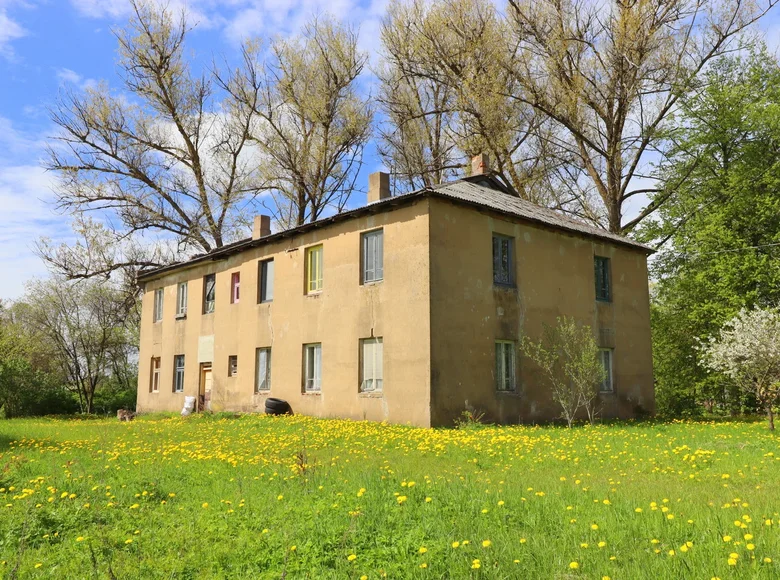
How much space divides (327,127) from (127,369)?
23.1m

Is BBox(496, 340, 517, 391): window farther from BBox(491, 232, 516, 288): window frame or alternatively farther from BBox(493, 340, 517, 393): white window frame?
BBox(491, 232, 516, 288): window frame

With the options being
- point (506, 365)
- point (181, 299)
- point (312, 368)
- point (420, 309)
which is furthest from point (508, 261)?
point (181, 299)

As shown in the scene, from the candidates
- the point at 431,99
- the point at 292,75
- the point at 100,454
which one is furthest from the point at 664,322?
the point at 100,454

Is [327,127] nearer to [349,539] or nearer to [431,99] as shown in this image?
[431,99]

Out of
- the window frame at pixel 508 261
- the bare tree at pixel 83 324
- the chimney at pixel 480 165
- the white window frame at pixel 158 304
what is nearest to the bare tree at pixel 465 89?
the chimney at pixel 480 165

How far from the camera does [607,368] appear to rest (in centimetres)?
2248

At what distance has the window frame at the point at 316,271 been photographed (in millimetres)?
21562

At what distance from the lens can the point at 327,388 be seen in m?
20.1

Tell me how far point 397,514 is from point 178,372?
2467 centimetres

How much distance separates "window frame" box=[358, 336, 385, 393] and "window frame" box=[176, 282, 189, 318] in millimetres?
12921

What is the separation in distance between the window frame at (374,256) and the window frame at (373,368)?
182 centimetres

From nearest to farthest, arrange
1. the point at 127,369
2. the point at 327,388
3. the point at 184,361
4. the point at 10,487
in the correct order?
the point at 10,487 < the point at 327,388 < the point at 184,361 < the point at 127,369

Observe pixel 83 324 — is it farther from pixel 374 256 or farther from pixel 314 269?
pixel 374 256

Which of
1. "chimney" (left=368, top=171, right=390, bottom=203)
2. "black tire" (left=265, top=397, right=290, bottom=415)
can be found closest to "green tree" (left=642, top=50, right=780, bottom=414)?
"chimney" (left=368, top=171, right=390, bottom=203)
